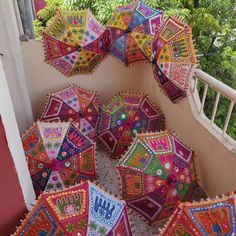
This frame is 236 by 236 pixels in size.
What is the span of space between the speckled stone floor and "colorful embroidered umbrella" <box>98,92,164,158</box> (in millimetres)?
131

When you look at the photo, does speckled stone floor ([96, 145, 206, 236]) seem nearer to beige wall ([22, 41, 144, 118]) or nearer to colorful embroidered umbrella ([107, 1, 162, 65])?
beige wall ([22, 41, 144, 118])

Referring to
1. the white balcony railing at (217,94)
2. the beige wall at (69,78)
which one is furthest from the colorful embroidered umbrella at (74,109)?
the white balcony railing at (217,94)

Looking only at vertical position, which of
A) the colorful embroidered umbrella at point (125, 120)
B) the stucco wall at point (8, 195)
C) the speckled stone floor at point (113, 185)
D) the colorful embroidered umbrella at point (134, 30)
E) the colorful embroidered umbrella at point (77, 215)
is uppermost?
the colorful embroidered umbrella at point (134, 30)

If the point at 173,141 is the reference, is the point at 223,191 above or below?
below

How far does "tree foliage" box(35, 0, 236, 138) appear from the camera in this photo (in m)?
3.76

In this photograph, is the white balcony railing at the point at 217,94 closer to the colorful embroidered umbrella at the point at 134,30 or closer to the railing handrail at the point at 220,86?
the railing handrail at the point at 220,86

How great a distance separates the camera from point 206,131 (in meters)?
2.01

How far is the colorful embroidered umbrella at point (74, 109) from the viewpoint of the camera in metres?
2.64

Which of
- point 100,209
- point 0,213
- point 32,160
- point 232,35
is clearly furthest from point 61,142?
point 232,35

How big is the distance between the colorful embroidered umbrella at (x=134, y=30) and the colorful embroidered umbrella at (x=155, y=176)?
3.13 feet

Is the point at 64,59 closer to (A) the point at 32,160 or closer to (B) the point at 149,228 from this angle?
(A) the point at 32,160

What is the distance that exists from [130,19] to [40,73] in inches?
41.8

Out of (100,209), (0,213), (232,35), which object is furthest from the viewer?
(232,35)

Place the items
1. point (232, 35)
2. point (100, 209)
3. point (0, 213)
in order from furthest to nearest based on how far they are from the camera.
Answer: point (232, 35) → point (100, 209) → point (0, 213)
